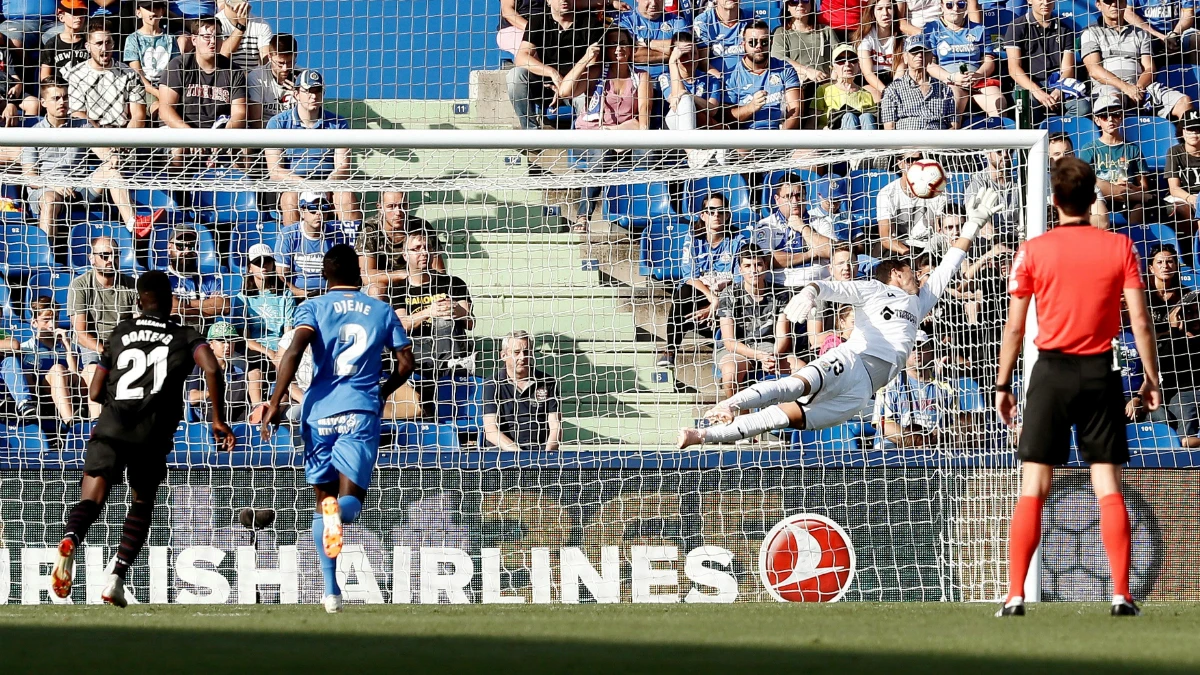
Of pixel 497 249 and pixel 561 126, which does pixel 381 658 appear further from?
pixel 561 126

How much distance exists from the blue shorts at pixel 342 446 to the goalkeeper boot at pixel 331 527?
254 mm

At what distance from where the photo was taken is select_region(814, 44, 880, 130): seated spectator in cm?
1112

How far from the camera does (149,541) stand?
8.14m

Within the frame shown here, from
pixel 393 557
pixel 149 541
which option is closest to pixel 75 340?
pixel 149 541

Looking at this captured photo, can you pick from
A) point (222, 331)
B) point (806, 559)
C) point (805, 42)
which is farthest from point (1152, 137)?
point (222, 331)

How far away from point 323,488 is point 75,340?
11.8 feet

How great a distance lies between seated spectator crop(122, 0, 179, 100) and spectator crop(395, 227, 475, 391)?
10.5ft

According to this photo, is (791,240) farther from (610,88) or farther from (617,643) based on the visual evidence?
(617,643)

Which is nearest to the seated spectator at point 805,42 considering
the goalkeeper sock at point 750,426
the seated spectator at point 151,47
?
the goalkeeper sock at point 750,426

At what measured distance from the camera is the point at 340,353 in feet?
19.1

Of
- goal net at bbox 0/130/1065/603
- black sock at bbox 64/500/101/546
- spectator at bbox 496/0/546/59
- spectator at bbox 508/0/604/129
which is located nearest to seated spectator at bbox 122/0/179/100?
goal net at bbox 0/130/1065/603

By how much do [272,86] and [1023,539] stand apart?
7917 mm

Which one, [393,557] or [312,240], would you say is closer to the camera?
[393,557]

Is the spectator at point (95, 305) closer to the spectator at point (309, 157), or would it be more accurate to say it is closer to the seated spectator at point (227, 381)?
the seated spectator at point (227, 381)
